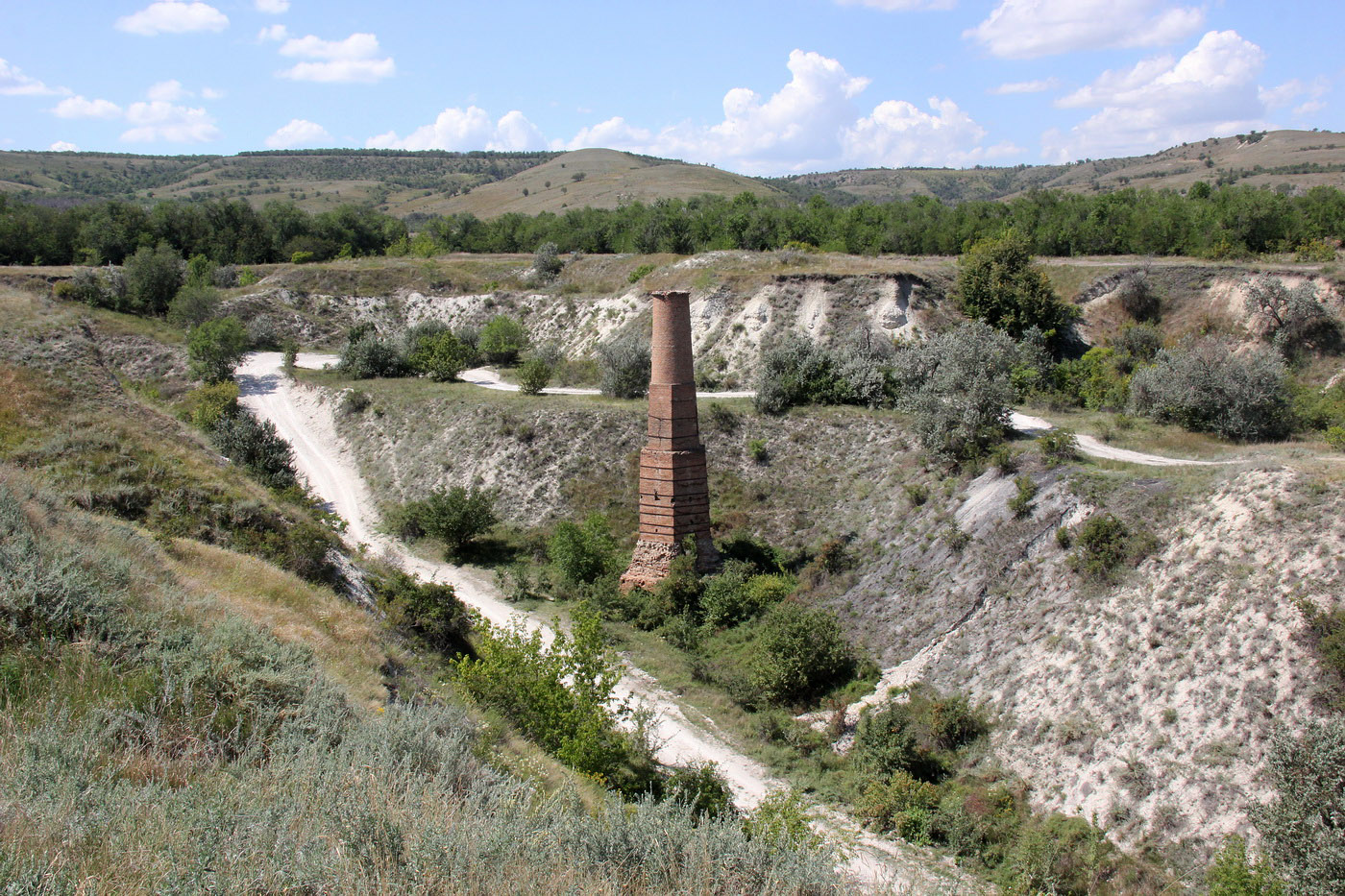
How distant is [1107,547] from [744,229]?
1862 inches

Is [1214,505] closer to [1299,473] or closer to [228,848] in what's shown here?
[1299,473]

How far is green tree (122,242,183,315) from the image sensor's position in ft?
156

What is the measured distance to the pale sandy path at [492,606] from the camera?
1226 cm

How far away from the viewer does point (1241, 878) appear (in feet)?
31.7

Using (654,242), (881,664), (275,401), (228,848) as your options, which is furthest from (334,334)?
(228,848)

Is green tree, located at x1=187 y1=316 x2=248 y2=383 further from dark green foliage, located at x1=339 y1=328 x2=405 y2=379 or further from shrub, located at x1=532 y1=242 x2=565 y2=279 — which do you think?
shrub, located at x1=532 y1=242 x2=565 y2=279

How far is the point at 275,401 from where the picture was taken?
132ft

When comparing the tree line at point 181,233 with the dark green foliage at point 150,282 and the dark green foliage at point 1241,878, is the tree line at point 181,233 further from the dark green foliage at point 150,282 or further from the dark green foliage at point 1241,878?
the dark green foliage at point 1241,878

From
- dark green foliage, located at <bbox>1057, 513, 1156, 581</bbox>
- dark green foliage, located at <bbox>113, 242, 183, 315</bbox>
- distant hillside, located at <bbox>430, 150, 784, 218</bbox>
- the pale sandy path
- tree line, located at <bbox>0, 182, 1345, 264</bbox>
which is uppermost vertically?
distant hillside, located at <bbox>430, 150, 784, 218</bbox>

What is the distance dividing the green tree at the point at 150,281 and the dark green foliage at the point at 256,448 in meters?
22.0

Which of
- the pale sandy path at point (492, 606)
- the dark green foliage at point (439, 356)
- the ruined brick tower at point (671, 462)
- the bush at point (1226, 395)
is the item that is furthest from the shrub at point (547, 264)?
the bush at point (1226, 395)

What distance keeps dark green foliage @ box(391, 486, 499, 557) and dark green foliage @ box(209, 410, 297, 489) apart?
5264mm

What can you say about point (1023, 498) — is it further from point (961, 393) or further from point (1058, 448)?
point (961, 393)

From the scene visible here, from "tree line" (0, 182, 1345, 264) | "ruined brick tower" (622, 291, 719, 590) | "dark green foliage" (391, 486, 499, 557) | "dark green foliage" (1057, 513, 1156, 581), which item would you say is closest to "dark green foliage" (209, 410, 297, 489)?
"dark green foliage" (391, 486, 499, 557)
